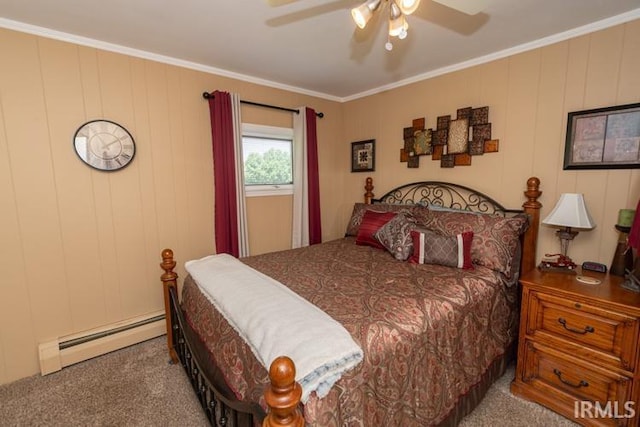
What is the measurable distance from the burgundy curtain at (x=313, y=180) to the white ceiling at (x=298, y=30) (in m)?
0.66

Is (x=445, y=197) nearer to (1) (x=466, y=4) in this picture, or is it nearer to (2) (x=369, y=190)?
(2) (x=369, y=190)

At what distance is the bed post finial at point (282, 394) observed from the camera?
0.81m

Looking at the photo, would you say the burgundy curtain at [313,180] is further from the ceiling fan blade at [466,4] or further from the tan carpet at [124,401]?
the ceiling fan blade at [466,4]

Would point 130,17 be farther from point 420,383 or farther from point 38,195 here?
point 420,383

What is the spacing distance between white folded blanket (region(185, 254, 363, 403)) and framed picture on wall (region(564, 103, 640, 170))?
217 centimetres

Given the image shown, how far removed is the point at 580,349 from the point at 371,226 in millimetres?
1597

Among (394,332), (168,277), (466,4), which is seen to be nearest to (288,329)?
(394,332)

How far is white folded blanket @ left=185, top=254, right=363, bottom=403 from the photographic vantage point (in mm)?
1047

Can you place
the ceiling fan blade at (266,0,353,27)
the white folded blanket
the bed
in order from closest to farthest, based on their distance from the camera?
the white folded blanket < the bed < the ceiling fan blade at (266,0,353,27)

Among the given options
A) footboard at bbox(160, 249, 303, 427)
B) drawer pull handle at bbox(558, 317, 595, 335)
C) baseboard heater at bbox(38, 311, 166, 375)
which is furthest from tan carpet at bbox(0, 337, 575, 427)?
drawer pull handle at bbox(558, 317, 595, 335)

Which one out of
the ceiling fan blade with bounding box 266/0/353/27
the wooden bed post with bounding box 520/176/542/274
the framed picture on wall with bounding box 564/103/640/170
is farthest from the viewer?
the wooden bed post with bounding box 520/176/542/274

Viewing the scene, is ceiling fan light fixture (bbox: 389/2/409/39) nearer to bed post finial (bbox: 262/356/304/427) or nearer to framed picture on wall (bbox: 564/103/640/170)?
bed post finial (bbox: 262/356/304/427)

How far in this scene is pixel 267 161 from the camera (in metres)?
3.29

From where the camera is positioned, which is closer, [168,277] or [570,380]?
[570,380]
